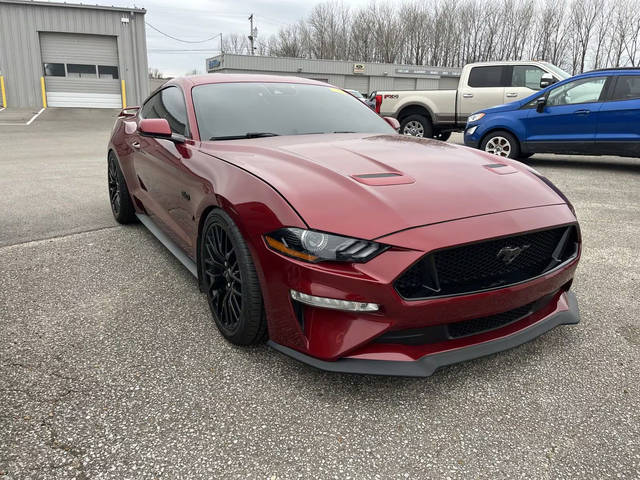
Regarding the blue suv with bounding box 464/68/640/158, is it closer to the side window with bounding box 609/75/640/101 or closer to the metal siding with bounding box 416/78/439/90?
the side window with bounding box 609/75/640/101

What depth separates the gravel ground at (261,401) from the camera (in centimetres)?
179

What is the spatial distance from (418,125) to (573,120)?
4.56 m

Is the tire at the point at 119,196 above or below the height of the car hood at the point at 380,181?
below

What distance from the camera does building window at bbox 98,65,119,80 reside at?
2447 centimetres

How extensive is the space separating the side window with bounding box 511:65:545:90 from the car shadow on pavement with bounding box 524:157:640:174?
211cm

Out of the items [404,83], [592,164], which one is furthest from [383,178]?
[404,83]

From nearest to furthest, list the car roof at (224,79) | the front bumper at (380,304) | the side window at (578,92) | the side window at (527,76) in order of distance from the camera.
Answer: the front bumper at (380,304), the car roof at (224,79), the side window at (578,92), the side window at (527,76)

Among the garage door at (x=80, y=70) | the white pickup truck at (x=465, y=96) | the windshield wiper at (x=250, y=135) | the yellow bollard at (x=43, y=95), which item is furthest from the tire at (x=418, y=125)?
the yellow bollard at (x=43, y=95)

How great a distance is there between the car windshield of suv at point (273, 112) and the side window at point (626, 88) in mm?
5764

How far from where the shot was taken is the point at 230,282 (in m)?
2.49

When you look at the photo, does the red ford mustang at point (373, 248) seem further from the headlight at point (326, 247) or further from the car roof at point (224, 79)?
the car roof at point (224, 79)

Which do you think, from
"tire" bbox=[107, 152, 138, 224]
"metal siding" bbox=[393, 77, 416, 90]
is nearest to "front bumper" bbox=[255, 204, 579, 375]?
"tire" bbox=[107, 152, 138, 224]

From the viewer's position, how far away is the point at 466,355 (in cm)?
206

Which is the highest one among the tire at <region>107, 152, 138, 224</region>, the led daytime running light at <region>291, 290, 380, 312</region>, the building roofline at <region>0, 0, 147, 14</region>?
the building roofline at <region>0, 0, 147, 14</region>
